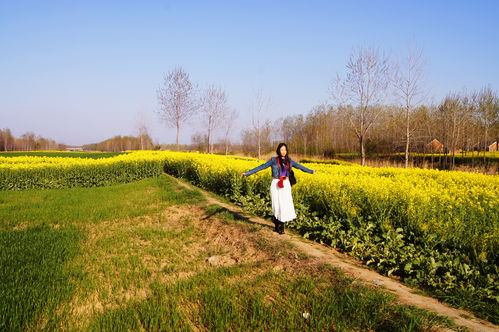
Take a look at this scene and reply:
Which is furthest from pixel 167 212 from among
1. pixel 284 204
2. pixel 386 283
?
pixel 386 283

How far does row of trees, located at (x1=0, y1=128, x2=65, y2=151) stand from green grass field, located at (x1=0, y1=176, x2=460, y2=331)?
75870 mm

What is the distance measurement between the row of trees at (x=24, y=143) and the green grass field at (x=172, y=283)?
7587 centimetres

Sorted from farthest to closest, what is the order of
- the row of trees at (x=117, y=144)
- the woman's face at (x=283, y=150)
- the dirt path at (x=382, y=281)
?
the row of trees at (x=117, y=144)
the woman's face at (x=283, y=150)
the dirt path at (x=382, y=281)

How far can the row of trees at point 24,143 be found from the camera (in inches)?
2579

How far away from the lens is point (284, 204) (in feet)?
19.8

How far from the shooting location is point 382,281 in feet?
13.7

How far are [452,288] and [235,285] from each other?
3012 millimetres

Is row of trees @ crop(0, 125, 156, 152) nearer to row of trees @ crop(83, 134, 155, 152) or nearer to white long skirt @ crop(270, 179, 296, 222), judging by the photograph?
row of trees @ crop(83, 134, 155, 152)

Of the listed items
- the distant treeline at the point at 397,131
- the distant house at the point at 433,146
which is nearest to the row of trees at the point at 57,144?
the distant treeline at the point at 397,131

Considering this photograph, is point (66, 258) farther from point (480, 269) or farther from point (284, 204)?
point (480, 269)

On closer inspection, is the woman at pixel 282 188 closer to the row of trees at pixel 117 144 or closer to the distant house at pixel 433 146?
the distant house at pixel 433 146

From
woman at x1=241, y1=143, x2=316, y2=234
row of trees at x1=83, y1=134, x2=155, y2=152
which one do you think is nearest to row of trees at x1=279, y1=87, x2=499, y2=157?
woman at x1=241, y1=143, x2=316, y2=234

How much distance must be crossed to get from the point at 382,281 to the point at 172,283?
3110mm

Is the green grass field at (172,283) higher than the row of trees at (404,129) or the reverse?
the reverse
